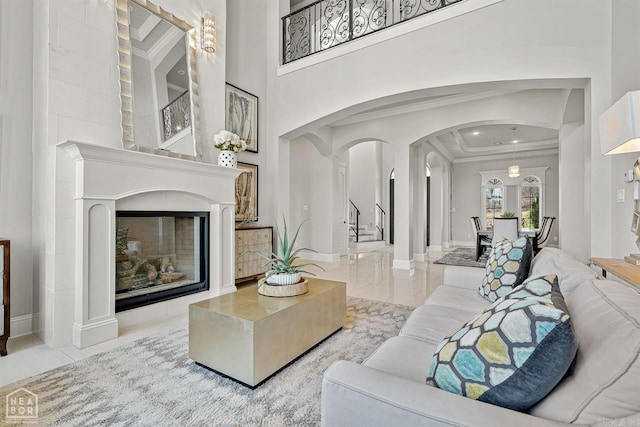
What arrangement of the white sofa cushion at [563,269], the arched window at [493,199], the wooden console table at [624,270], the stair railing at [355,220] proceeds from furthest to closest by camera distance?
1. the stair railing at [355,220]
2. the arched window at [493,199]
3. the wooden console table at [624,270]
4. the white sofa cushion at [563,269]

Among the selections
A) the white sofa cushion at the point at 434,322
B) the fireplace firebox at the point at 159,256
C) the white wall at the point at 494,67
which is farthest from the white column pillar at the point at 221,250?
the white sofa cushion at the point at 434,322

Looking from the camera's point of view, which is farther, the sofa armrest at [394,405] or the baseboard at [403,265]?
the baseboard at [403,265]

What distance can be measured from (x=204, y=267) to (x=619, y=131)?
3806 mm

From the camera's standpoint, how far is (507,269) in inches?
84.6

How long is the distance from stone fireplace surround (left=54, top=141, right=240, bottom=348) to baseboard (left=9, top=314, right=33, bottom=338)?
41cm

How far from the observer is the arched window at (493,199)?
31.8ft

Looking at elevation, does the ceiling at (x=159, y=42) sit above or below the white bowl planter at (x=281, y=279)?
above

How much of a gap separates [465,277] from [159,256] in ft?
10.0

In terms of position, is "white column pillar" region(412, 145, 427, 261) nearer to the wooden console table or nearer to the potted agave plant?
the wooden console table

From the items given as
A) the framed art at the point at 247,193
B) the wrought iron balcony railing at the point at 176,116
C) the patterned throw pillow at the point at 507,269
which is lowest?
the patterned throw pillow at the point at 507,269

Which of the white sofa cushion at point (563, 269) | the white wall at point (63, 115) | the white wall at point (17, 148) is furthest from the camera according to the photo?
the white wall at point (17, 148)

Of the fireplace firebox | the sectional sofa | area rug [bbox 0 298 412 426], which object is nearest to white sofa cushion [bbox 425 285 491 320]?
area rug [bbox 0 298 412 426]

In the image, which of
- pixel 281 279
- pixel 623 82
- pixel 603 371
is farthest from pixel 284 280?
pixel 623 82

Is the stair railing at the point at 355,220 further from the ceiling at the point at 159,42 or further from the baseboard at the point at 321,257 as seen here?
the ceiling at the point at 159,42
